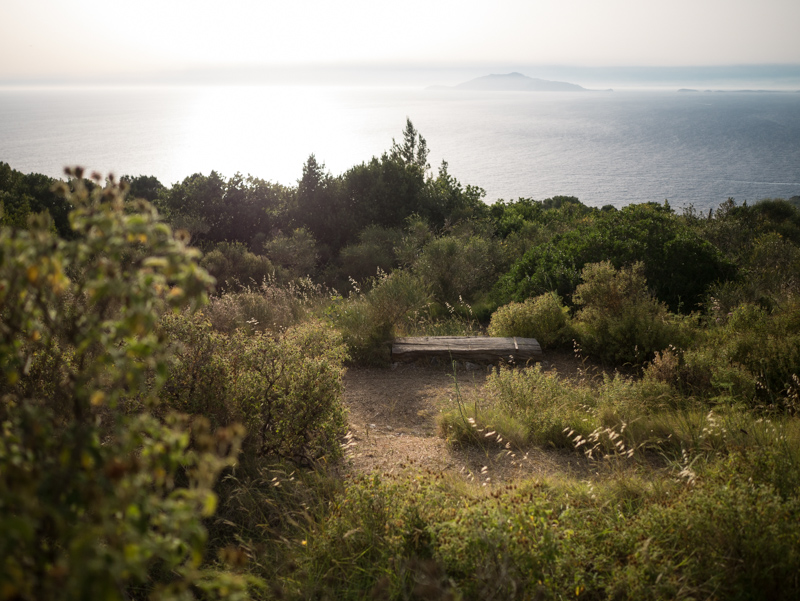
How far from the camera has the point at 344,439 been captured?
5.03 metres

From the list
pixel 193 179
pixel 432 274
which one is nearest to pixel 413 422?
pixel 432 274

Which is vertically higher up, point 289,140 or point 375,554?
point 289,140

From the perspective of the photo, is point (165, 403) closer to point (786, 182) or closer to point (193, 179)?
point (193, 179)

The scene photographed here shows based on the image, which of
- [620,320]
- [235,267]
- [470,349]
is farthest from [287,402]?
[235,267]

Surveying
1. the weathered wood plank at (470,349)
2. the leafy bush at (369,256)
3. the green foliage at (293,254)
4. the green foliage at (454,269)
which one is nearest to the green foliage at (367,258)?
the leafy bush at (369,256)

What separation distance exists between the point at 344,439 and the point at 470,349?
2.90 metres

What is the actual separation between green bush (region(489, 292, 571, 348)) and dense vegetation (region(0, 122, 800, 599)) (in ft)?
0.12

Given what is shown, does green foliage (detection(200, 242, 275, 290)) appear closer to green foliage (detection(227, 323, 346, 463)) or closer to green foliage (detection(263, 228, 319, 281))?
green foliage (detection(263, 228, 319, 281))

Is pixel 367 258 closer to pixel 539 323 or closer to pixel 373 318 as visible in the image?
pixel 373 318

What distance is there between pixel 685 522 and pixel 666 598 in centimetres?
49

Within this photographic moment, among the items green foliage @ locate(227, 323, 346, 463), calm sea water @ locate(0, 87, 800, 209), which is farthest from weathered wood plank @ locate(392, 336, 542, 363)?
calm sea water @ locate(0, 87, 800, 209)

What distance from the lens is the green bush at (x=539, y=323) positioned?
7.79 metres

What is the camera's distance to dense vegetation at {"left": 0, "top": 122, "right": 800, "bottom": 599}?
122 centimetres

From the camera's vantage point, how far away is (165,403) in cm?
436
